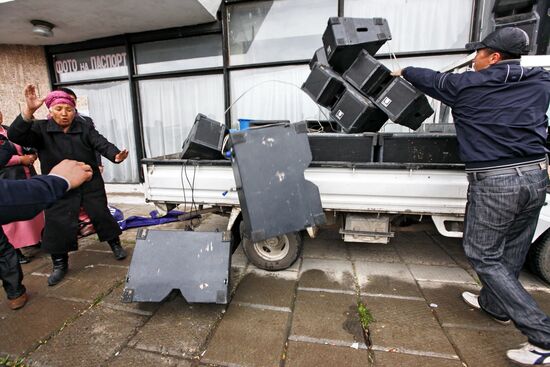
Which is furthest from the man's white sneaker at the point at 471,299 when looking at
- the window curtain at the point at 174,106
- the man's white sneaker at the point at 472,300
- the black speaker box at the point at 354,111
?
the window curtain at the point at 174,106

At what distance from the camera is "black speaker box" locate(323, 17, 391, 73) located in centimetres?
285

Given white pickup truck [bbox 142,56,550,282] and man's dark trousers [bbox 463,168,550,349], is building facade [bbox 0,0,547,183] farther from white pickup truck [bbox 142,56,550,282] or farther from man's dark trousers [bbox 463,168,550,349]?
man's dark trousers [bbox 463,168,550,349]

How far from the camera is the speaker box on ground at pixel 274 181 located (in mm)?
2330

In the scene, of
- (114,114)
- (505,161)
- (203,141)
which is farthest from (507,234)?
(114,114)

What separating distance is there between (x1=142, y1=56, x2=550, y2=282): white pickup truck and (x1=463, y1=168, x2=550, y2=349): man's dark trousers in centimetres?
53

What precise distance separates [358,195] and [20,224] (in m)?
3.99

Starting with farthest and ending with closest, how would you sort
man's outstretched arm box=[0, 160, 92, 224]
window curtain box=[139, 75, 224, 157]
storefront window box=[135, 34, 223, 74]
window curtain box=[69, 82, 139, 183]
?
window curtain box=[69, 82, 139, 183]
window curtain box=[139, 75, 224, 157]
storefront window box=[135, 34, 223, 74]
man's outstretched arm box=[0, 160, 92, 224]

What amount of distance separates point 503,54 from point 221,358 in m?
2.86

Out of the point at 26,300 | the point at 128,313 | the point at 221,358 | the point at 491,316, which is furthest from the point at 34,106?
the point at 491,316

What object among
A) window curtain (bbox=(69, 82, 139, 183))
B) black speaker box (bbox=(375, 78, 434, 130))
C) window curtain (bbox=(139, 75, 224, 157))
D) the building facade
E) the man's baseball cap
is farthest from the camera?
window curtain (bbox=(69, 82, 139, 183))

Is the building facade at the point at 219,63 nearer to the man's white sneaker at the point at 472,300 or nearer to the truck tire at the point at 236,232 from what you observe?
the truck tire at the point at 236,232

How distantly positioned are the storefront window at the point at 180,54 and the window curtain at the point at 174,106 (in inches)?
9.7

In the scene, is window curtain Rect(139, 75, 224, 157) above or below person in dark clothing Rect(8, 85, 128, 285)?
above

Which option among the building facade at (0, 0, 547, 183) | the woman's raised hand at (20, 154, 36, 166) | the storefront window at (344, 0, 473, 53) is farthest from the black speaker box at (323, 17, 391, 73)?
the woman's raised hand at (20, 154, 36, 166)
